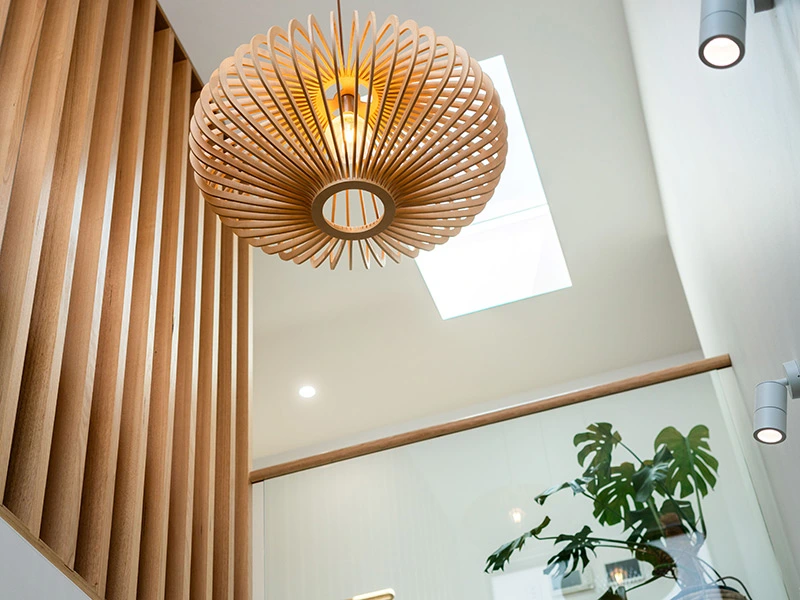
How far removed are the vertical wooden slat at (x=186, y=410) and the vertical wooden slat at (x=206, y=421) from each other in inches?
3.0

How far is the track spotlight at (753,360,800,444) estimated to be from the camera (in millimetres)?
1456

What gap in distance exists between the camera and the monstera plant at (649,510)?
8.99 ft

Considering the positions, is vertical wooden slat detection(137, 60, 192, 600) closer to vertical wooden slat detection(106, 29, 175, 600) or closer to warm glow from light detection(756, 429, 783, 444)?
vertical wooden slat detection(106, 29, 175, 600)

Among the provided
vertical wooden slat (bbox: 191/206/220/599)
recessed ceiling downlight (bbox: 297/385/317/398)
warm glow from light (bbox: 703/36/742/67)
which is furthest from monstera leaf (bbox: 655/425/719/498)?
recessed ceiling downlight (bbox: 297/385/317/398)

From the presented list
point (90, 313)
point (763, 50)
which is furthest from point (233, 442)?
point (763, 50)

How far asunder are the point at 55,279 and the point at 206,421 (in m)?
0.98

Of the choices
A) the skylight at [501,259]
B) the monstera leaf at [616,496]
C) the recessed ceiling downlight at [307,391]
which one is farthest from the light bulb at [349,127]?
the recessed ceiling downlight at [307,391]

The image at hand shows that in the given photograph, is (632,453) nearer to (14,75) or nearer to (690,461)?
(690,461)

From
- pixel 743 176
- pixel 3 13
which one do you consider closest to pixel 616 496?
pixel 743 176

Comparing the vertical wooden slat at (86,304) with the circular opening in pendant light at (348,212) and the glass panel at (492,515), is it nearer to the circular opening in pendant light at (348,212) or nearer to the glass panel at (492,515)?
the circular opening in pendant light at (348,212)

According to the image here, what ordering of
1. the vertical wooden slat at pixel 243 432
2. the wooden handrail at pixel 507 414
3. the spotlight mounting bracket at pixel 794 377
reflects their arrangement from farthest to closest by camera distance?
the vertical wooden slat at pixel 243 432 < the wooden handrail at pixel 507 414 < the spotlight mounting bracket at pixel 794 377

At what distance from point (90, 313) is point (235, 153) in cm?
63

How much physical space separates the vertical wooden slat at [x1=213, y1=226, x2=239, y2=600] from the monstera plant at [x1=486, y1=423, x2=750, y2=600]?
2.95 ft

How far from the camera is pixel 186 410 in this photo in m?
3.07
